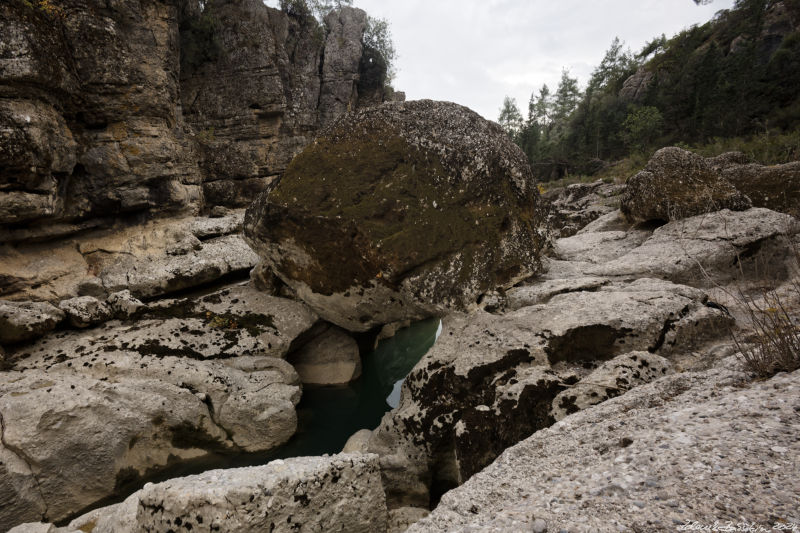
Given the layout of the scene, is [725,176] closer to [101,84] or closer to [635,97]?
[101,84]

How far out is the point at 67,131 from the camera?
9.55 metres

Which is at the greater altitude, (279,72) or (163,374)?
(279,72)

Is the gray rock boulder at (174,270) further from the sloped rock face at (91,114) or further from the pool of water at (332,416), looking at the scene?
the pool of water at (332,416)

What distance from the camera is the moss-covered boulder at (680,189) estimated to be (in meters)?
7.16

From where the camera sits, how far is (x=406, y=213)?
20.1 feet

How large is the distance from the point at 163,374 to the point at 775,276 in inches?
410

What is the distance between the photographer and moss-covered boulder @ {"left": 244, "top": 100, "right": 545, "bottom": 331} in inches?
237

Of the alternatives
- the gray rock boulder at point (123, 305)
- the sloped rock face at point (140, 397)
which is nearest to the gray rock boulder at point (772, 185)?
the sloped rock face at point (140, 397)

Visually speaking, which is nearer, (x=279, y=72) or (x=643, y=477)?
(x=643, y=477)

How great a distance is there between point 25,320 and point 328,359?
5830 mm

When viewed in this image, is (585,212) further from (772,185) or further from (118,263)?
(118,263)

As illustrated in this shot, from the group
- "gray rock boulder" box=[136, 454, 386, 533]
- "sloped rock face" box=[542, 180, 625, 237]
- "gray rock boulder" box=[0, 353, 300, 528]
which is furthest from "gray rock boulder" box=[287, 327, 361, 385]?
"sloped rock face" box=[542, 180, 625, 237]

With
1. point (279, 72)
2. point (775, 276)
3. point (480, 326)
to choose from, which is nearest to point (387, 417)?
point (480, 326)

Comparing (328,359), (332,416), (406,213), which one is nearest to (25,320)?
(328,359)
